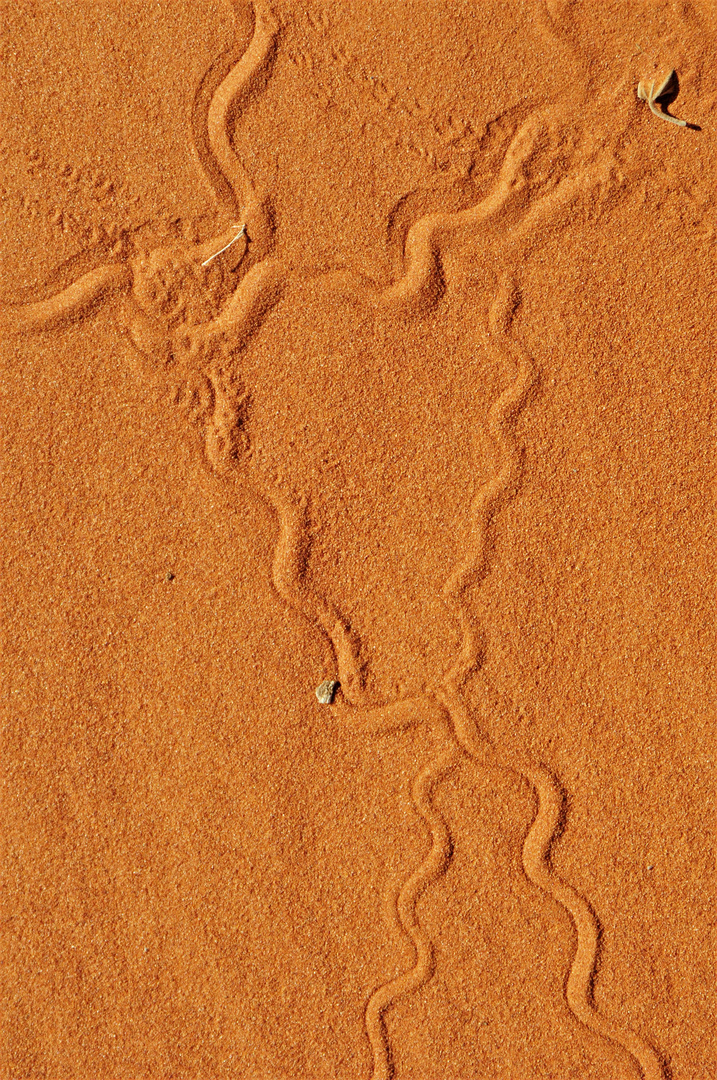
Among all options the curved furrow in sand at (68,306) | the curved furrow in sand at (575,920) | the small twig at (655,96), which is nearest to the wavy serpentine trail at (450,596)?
the curved furrow in sand at (575,920)

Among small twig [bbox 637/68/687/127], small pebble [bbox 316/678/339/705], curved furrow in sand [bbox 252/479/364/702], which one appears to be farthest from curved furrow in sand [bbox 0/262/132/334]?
small twig [bbox 637/68/687/127]

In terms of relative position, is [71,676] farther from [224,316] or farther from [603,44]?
[603,44]

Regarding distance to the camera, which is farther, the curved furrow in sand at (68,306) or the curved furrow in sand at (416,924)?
the curved furrow in sand at (68,306)

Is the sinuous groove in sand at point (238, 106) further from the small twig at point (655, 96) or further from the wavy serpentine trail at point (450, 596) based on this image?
the small twig at point (655, 96)

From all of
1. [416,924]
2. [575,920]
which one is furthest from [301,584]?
[575,920]

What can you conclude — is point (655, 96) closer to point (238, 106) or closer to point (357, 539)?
point (238, 106)

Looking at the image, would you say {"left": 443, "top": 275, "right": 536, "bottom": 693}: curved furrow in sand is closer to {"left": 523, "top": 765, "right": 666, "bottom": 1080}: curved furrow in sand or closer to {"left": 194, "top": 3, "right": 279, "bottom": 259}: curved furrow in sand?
{"left": 523, "top": 765, "right": 666, "bottom": 1080}: curved furrow in sand

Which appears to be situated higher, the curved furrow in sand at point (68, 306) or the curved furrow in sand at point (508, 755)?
the curved furrow in sand at point (68, 306)

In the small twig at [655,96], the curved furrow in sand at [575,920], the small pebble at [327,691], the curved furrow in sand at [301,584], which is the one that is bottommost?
the curved furrow in sand at [575,920]
